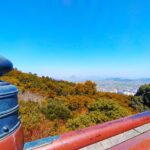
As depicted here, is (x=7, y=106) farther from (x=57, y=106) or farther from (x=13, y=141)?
(x=57, y=106)

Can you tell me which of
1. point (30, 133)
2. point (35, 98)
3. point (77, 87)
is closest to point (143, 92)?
point (77, 87)

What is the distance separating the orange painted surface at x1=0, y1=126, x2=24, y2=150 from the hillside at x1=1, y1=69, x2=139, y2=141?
710cm

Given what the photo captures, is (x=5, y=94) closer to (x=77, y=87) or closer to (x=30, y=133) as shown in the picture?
(x=30, y=133)

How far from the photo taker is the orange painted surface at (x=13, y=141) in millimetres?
943

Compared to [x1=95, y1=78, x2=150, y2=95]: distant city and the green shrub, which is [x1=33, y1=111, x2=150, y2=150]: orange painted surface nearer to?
the green shrub

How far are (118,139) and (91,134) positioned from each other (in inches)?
9.6

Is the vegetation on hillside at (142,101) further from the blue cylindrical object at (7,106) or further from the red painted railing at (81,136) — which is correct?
the blue cylindrical object at (7,106)

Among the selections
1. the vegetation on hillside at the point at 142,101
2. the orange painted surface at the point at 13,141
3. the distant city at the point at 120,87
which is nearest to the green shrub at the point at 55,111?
the vegetation on hillside at the point at 142,101

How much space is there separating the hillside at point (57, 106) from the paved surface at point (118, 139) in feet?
21.9

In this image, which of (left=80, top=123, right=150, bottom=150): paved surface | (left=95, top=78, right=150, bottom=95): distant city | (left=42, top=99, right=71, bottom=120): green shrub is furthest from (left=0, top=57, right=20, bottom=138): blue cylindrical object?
(left=95, top=78, right=150, bottom=95): distant city

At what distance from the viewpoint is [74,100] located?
17938mm

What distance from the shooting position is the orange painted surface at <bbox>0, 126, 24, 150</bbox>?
943 millimetres

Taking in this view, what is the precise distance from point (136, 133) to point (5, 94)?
1003 millimetres

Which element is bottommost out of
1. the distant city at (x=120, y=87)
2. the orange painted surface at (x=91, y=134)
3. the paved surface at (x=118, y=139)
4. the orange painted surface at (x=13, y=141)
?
the distant city at (x=120, y=87)
